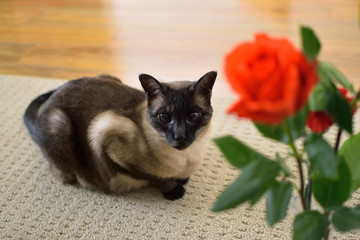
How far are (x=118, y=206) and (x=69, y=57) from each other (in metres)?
1.00

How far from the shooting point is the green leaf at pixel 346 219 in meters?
0.49

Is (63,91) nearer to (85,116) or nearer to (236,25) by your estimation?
(85,116)

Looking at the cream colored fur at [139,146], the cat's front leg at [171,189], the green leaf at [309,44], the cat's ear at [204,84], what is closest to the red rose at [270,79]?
the green leaf at [309,44]

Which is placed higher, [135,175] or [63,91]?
[63,91]

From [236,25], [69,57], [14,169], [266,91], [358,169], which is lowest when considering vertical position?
[14,169]

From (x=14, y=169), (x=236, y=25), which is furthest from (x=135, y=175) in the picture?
(x=236, y=25)

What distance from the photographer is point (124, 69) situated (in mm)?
1840

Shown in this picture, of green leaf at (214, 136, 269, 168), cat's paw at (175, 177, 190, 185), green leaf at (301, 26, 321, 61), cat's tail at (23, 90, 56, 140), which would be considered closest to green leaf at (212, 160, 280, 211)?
green leaf at (214, 136, 269, 168)

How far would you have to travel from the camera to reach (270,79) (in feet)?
1.29

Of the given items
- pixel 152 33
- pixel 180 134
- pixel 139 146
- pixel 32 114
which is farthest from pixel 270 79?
pixel 152 33

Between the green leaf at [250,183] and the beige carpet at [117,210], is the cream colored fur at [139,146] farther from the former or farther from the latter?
the green leaf at [250,183]

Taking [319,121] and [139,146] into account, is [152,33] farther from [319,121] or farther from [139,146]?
[319,121]

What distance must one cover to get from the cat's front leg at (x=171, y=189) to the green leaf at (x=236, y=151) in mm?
714

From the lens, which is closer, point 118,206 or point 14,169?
point 118,206
